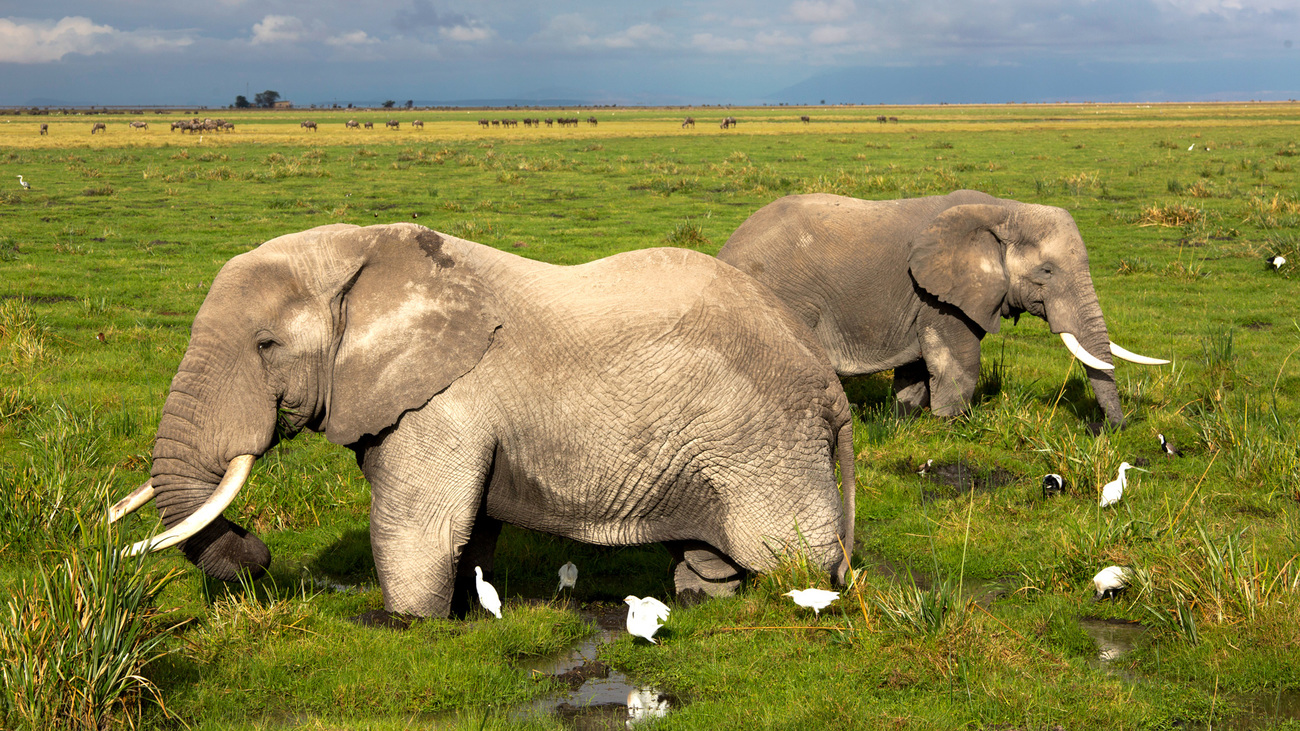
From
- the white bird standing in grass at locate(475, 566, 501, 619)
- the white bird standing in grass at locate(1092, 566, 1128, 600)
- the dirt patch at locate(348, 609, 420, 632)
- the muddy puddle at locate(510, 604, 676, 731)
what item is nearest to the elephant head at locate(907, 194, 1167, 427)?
the white bird standing in grass at locate(1092, 566, 1128, 600)

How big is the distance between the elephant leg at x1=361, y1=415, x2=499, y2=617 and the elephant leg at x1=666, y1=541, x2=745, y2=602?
1.26 m

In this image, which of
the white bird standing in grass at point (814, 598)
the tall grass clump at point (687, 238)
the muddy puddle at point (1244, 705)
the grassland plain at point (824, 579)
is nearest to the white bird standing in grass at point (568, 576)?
the grassland plain at point (824, 579)

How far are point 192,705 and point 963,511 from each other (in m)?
5.07

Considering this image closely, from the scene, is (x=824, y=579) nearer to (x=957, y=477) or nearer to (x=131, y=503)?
(x=957, y=477)

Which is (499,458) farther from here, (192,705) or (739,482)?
(192,705)

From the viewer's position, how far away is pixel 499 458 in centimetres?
503

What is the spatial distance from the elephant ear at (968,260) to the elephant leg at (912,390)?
1.00 m

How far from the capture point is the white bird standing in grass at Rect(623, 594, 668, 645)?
4969mm

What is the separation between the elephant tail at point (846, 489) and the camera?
538cm

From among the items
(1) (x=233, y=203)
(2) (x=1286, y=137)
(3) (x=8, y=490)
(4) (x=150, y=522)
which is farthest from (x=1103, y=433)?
(2) (x=1286, y=137)

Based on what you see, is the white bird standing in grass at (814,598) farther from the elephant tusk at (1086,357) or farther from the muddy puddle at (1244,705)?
the elephant tusk at (1086,357)

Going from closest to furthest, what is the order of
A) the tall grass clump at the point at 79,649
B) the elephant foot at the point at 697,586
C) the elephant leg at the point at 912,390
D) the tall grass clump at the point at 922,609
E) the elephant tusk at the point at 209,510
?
the tall grass clump at the point at 79,649 < the elephant tusk at the point at 209,510 < the tall grass clump at the point at 922,609 < the elephant foot at the point at 697,586 < the elephant leg at the point at 912,390

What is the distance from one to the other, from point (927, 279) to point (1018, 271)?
83cm

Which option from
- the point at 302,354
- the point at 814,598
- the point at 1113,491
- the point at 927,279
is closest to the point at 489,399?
the point at 302,354
